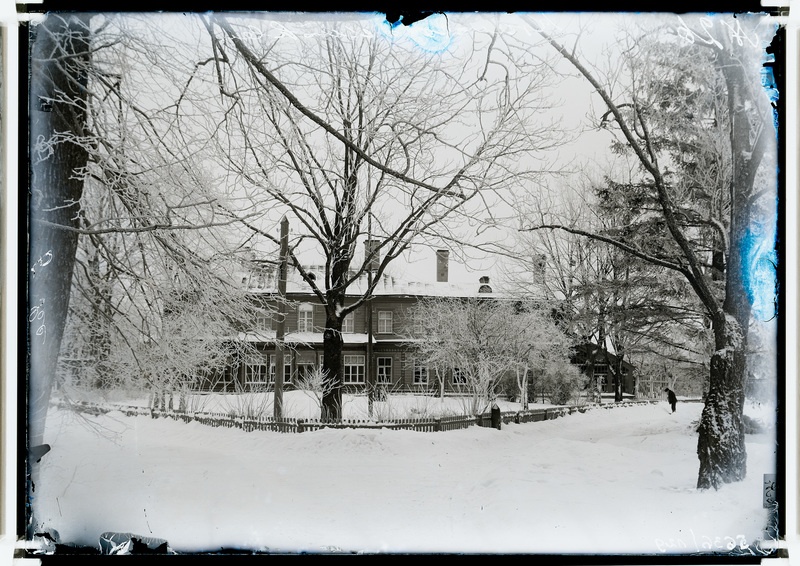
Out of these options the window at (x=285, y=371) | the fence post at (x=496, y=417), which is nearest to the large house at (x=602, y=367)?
the fence post at (x=496, y=417)

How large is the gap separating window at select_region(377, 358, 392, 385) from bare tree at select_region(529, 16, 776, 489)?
57.5 inches

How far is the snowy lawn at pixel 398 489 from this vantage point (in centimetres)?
278

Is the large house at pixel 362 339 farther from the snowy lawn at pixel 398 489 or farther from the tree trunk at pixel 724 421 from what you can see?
the tree trunk at pixel 724 421

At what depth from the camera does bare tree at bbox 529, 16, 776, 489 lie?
9.24ft

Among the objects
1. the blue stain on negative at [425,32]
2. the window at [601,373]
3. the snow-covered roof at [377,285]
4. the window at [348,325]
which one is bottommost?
the window at [601,373]

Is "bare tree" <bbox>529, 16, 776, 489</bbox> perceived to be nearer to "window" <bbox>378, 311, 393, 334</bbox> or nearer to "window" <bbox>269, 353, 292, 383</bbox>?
"window" <bbox>378, 311, 393, 334</bbox>

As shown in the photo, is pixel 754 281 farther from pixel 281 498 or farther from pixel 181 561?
pixel 181 561

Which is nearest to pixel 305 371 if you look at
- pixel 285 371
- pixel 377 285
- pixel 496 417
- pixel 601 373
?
pixel 285 371

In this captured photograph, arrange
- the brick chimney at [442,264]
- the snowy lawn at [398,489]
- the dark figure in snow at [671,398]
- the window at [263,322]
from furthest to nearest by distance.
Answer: the window at [263,322] → the brick chimney at [442,264] → the dark figure in snow at [671,398] → the snowy lawn at [398,489]

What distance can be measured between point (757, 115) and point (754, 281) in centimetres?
109

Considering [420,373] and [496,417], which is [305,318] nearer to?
[420,373]

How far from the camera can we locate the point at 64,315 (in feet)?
9.36

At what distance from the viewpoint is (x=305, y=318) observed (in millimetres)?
3199

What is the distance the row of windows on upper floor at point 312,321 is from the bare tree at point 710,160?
1.28 meters
